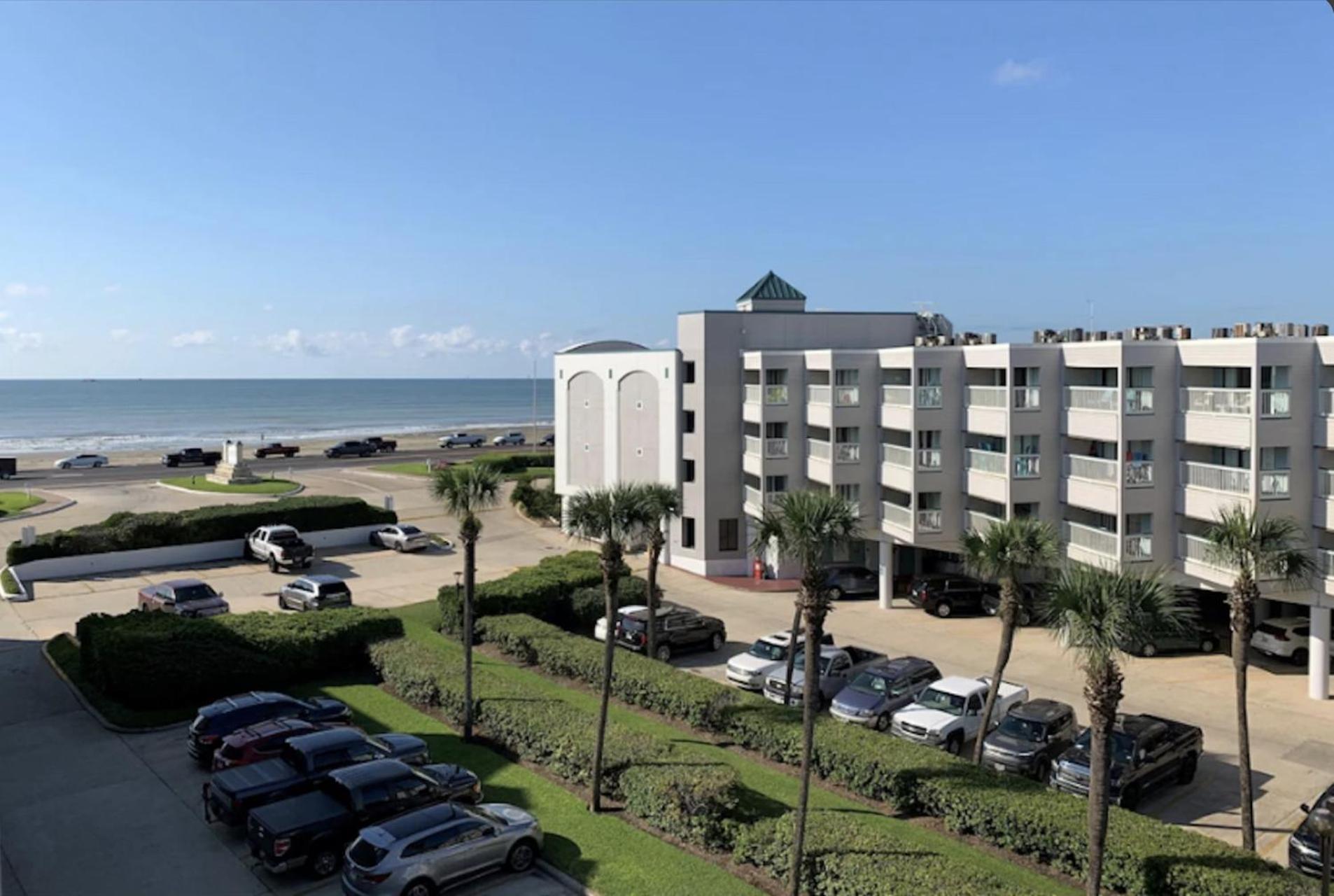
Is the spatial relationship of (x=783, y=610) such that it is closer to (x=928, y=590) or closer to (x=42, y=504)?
(x=928, y=590)

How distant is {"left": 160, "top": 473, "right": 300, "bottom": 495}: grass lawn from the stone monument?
0.51 m

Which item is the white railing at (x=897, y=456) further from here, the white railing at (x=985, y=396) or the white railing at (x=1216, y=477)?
the white railing at (x=1216, y=477)

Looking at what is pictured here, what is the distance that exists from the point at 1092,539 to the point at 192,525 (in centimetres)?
3691

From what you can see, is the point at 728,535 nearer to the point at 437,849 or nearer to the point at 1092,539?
the point at 1092,539

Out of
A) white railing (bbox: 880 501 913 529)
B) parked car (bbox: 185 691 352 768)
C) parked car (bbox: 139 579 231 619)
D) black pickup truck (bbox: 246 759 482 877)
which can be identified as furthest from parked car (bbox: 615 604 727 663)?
parked car (bbox: 139 579 231 619)

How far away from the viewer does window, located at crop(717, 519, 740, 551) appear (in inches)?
1747

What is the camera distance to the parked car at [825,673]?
25.8 m

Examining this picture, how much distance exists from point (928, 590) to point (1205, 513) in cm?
1071

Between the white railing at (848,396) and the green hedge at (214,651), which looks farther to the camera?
the white railing at (848,396)

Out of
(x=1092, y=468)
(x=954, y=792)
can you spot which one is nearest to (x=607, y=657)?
(x=954, y=792)

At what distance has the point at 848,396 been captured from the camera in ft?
130

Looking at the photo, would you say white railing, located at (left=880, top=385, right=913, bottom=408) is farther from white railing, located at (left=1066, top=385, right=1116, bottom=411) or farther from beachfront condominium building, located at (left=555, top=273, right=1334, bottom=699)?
white railing, located at (left=1066, top=385, right=1116, bottom=411)

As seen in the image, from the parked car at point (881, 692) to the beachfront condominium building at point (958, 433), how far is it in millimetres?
6545

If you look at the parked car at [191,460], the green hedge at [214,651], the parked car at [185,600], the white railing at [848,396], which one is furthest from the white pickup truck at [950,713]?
the parked car at [191,460]
